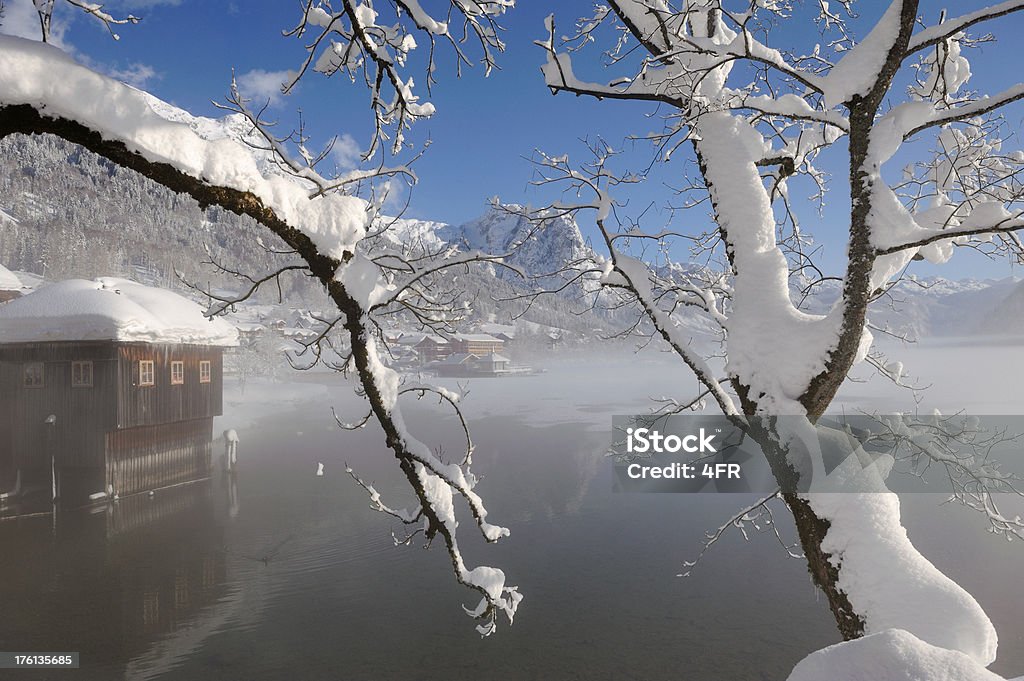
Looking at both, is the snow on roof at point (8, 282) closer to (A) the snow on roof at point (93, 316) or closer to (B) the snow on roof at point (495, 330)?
(A) the snow on roof at point (93, 316)

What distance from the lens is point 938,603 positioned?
335 centimetres

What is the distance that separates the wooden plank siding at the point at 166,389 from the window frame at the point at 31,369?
3.08 metres

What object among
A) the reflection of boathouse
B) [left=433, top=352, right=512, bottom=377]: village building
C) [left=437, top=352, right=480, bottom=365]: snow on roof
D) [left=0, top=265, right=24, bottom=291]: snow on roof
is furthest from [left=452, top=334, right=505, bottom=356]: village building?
the reflection of boathouse

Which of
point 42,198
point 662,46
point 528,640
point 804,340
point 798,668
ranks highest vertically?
point 42,198

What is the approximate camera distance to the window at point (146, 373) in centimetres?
1997

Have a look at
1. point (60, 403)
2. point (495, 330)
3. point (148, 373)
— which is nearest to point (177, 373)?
point (148, 373)

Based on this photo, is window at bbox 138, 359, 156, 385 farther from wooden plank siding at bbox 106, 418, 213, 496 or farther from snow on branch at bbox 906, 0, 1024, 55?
snow on branch at bbox 906, 0, 1024, 55

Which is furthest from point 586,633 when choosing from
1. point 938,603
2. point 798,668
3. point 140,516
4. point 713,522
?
point 140,516

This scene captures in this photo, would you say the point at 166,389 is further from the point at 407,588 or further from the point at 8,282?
the point at 407,588

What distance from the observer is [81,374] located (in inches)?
757

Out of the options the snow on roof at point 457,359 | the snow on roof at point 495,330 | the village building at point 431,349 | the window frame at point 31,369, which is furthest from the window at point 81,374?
the snow on roof at point 495,330

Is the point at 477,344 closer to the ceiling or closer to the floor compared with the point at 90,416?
closer to the ceiling

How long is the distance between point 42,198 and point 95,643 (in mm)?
167766

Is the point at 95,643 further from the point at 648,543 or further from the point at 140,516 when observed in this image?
the point at 648,543
